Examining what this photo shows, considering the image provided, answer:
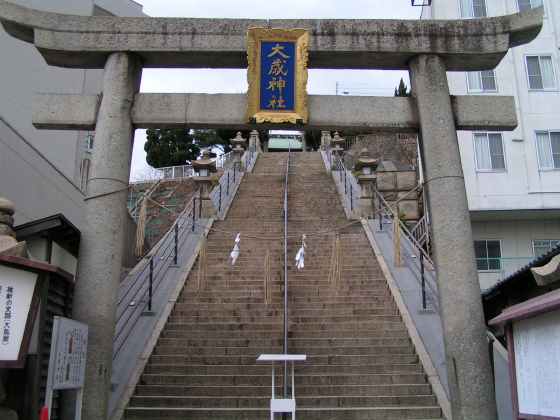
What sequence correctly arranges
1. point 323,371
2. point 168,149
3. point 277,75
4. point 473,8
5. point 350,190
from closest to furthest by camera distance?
point 277,75 < point 323,371 < point 473,8 < point 350,190 < point 168,149

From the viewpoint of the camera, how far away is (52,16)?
8570 mm

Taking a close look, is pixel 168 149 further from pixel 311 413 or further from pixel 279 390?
pixel 311 413

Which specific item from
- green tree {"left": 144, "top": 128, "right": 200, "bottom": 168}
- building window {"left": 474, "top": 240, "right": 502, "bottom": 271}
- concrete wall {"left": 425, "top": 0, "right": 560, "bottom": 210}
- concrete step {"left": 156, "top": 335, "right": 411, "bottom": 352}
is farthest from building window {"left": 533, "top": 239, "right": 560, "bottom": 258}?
green tree {"left": 144, "top": 128, "right": 200, "bottom": 168}

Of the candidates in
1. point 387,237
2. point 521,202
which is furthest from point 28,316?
point 521,202

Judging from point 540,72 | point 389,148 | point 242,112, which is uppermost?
point 389,148

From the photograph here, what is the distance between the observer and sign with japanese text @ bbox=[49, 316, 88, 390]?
550cm

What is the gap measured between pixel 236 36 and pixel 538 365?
598 cm

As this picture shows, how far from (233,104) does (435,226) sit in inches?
133

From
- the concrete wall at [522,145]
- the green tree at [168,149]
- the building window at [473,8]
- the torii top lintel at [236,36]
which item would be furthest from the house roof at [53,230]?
the green tree at [168,149]

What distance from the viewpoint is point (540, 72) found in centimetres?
1800

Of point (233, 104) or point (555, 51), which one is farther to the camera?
point (555, 51)

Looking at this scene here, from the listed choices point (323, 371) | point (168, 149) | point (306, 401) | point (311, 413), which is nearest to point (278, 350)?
point (323, 371)

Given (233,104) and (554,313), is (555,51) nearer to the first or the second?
(233,104)

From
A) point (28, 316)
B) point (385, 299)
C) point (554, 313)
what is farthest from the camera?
point (385, 299)
